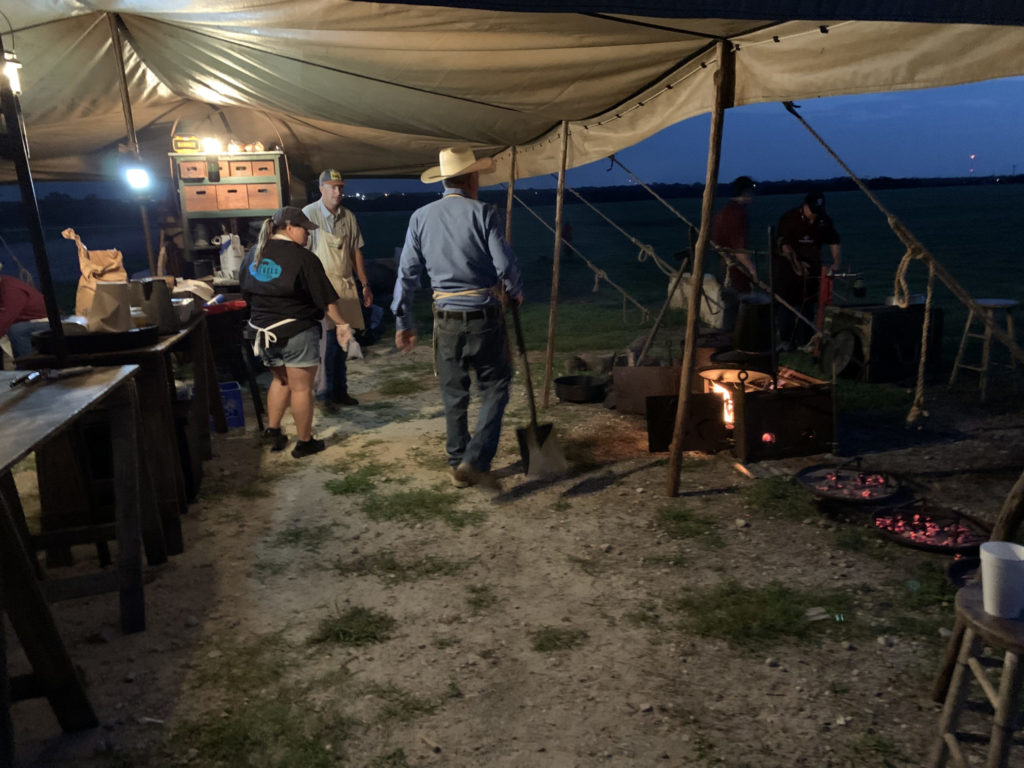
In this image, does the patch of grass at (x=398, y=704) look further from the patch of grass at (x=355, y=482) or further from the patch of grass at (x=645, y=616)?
the patch of grass at (x=355, y=482)

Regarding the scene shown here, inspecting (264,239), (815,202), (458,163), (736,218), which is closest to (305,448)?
(264,239)

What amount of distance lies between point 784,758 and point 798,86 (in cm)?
332

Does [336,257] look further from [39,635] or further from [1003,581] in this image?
[1003,581]

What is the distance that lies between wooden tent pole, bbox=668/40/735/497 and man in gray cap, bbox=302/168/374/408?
11.5 feet

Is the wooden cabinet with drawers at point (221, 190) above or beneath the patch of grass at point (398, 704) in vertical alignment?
above

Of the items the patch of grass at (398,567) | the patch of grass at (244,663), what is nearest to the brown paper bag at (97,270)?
the patch of grass at (398,567)

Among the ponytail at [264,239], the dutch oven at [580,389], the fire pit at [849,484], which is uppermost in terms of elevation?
the ponytail at [264,239]

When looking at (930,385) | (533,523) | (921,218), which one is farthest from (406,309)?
(921,218)

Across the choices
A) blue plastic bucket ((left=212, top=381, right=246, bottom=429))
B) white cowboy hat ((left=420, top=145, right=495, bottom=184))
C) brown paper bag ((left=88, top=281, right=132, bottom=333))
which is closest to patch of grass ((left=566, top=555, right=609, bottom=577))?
white cowboy hat ((left=420, top=145, right=495, bottom=184))

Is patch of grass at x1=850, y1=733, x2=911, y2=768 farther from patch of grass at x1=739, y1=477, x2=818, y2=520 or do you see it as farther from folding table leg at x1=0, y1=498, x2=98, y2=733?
folding table leg at x1=0, y1=498, x2=98, y2=733

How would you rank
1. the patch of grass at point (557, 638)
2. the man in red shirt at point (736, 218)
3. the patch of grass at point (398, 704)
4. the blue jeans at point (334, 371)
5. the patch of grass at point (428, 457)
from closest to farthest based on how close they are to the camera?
the patch of grass at point (398, 704), the patch of grass at point (557, 638), the patch of grass at point (428, 457), the blue jeans at point (334, 371), the man in red shirt at point (736, 218)

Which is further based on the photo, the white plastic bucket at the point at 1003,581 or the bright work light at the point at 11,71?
the bright work light at the point at 11,71

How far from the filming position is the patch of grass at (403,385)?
7.72m

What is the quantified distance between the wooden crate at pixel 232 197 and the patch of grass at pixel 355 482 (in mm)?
5370
